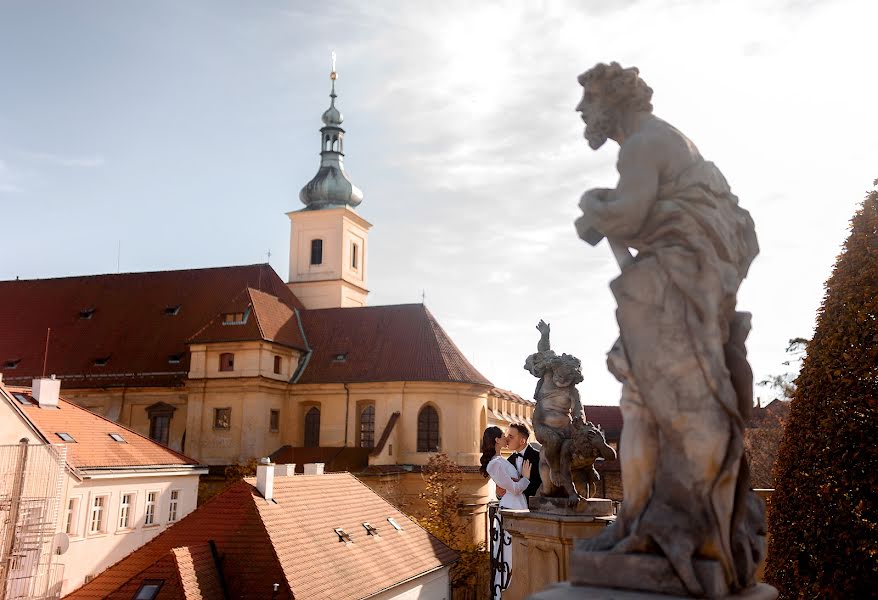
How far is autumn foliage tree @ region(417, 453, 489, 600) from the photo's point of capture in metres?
34.2

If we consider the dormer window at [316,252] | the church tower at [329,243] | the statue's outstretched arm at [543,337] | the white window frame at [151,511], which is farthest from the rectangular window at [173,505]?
the statue's outstretched arm at [543,337]

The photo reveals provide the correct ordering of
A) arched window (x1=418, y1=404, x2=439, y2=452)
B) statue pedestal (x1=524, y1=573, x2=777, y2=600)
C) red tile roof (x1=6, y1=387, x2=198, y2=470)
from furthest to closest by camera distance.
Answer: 1. arched window (x1=418, y1=404, x2=439, y2=452)
2. red tile roof (x1=6, y1=387, x2=198, y2=470)
3. statue pedestal (x1=524, y1=573, x2=777, y2=600)

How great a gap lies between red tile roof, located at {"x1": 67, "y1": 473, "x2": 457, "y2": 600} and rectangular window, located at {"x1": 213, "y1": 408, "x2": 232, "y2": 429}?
64.2 feet

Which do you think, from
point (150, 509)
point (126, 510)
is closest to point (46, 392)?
point (126, 510)

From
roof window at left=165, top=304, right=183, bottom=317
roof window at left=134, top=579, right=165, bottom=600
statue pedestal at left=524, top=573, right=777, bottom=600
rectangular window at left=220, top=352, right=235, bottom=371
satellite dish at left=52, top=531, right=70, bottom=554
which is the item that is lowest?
roof window at left=134, top=579, right=165, bottom=600

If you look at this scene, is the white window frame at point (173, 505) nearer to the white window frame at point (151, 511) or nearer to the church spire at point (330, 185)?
the white window frame at point (151, 511)

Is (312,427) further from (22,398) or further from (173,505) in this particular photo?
(22,398)

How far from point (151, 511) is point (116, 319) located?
22.7 meters

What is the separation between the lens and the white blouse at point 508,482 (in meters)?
7.66

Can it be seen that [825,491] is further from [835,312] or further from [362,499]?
[362,499]

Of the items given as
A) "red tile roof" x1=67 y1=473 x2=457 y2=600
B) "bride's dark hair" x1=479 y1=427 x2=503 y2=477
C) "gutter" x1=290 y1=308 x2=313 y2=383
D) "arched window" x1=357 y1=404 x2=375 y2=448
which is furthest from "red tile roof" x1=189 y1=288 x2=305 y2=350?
"bride's dark hair" x1=479 y1=427 x2=503 y2=477

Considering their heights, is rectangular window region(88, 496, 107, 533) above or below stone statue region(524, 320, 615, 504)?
below

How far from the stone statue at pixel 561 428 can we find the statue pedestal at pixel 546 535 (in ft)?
0.47

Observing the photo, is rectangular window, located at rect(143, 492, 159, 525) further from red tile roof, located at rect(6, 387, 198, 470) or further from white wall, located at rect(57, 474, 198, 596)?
red tile roof, located at rect(6, 387, 198, 470)
